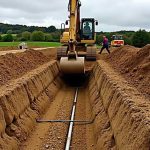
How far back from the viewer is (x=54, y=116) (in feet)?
45.3

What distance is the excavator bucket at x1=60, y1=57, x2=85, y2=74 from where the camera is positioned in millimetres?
19797

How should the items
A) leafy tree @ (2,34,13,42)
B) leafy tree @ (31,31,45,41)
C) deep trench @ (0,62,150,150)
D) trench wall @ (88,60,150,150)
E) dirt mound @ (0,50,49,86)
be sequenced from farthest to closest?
leafy tree @ (31,31,45,41)
leafy tree @ (2,34,13,42)
dirt mound @ (0,50,49,86)
deep trench @ (0,62,150,150)
trench wall @ (88,60,150,150)

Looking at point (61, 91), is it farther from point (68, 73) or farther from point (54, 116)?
point (54, 116)

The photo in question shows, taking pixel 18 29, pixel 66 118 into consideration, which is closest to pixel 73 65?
pixel 66 118

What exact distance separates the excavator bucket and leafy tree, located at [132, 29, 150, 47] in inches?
1680

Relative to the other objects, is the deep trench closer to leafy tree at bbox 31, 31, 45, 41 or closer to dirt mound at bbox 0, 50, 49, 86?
dirt mound at bbox 0, 50, 49, 86

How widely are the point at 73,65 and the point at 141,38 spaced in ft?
145

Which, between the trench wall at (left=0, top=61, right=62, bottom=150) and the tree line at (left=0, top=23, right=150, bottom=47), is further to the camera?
the tree line at (left=0, top=23, right=150, bottom=47)

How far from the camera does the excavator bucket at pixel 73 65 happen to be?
19797 millimetres

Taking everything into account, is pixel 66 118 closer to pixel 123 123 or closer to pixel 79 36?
pixel 123 123

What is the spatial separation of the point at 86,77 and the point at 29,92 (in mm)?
10558

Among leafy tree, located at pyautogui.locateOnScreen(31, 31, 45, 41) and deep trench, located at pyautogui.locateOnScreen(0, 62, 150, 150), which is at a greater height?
deep trench, located at pyautogui.locateOnScreen(0, 62, 150, 150)

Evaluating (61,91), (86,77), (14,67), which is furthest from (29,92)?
(86,77)

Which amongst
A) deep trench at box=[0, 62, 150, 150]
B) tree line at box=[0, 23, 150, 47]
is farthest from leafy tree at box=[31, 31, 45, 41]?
Result: deep trench at box=[0, 62, 150, 150]
